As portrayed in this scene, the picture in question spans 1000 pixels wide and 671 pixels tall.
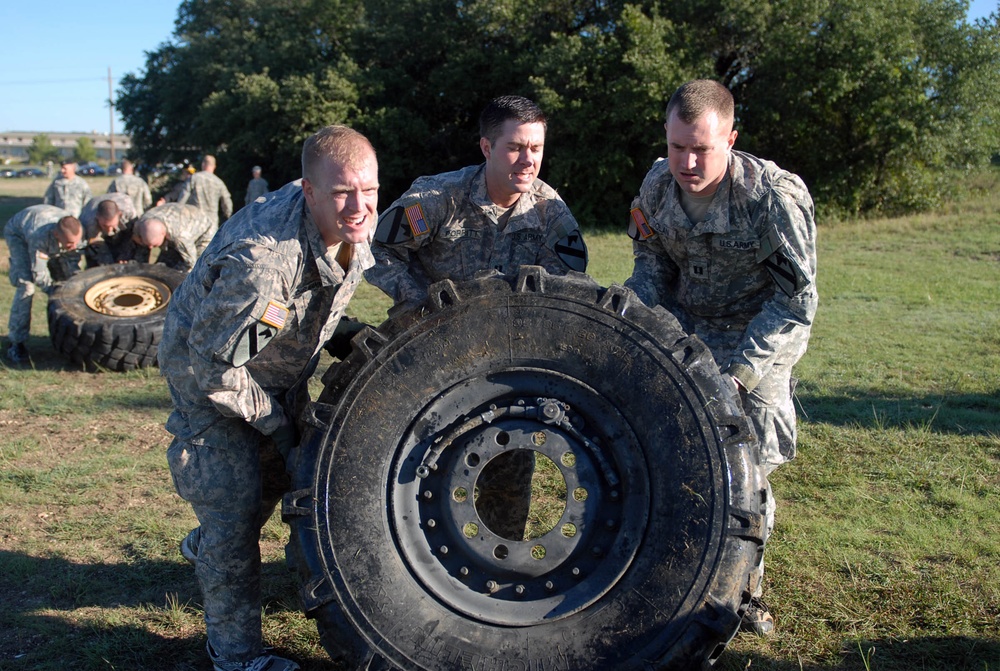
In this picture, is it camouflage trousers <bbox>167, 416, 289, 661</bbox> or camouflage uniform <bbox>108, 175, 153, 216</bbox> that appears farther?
camouflage uniform <bbox>108, 175, 153, 216</bbox>

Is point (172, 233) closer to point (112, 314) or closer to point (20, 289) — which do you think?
point (112, 314)

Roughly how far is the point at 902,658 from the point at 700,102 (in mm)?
2317

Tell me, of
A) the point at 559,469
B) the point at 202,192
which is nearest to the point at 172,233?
the point at 202,192

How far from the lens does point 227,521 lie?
10.8ft

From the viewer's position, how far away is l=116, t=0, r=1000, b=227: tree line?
68.7 ft

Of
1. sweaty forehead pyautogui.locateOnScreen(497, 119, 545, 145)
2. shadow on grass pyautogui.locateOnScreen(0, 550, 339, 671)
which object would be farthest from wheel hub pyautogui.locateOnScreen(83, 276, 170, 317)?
sweaty forehead pyautogui.locateOnScreen(497, 119, 545, 145)

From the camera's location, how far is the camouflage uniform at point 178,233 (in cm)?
946

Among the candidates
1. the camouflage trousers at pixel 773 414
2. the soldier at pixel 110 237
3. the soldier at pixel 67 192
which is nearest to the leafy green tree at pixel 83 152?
the soldier at pixel 67 192

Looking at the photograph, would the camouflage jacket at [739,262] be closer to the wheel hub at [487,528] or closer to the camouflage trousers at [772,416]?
the camouflage trousers at [772,416]

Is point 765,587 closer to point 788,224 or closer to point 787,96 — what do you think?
point 788,224

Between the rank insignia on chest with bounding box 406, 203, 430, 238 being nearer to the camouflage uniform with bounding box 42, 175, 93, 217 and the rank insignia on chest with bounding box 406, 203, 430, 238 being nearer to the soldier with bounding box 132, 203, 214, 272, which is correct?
the soldier with bounding box 132, 203, 214, 272

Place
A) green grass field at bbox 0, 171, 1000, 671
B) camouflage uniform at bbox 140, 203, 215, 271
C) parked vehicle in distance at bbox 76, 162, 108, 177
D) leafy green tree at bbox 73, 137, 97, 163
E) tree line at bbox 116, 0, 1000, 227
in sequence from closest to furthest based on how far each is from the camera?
green grass field at bbox 0, 171, 1000, 671 → camouflage uniform at bbox 140, 203, 215, 271 → tree line at bbox 116, 0, 1000, 227 → parked vehicle in distance at bbox 76, 162, 108, 177 → leafy green tree at bbox 73, 137, 97, 163

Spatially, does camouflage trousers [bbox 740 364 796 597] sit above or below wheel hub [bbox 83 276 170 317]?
above

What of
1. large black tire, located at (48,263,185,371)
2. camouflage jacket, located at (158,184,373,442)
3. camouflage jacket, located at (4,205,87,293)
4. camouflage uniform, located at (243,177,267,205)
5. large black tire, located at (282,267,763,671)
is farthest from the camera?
camouflage uniform, located at (243,177,267,205)
